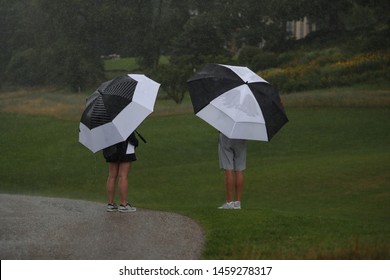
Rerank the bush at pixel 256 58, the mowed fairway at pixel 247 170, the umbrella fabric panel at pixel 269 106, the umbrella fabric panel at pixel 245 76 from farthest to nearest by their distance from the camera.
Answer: the bush at pixel 256 58
the mowed fairway at pixel 247 170
the umbrella fabric panel at pixel 245 76
the umbrella fabric panel at pixel 269 106

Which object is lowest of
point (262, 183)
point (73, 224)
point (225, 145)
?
point (262, 183)

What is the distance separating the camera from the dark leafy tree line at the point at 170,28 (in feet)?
65.6

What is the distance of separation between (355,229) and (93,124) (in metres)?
3.49

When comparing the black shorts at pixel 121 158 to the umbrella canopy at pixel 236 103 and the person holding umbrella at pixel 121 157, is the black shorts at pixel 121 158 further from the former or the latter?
the umbrella canopy at pixel 236 103

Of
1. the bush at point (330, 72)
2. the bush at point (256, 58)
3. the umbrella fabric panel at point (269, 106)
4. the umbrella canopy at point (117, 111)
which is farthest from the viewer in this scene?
the bush at point (256, 58)

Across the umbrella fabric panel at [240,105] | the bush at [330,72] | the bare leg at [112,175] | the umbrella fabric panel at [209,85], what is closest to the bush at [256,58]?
the bush at [330,72]

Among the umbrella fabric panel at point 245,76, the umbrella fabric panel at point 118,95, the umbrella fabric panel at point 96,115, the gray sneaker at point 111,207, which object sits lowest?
the gray sneaker at point 111,207

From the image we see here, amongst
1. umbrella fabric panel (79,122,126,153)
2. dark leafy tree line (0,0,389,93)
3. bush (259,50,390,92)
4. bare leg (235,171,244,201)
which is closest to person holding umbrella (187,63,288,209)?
bare leg (235,171,244,201)

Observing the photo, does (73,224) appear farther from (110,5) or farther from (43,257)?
(110,5)

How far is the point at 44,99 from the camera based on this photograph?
21078 mm

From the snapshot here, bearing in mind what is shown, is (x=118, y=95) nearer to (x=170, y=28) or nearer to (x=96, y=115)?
(x=96, y=115)

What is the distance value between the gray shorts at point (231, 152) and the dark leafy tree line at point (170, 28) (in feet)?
29.9

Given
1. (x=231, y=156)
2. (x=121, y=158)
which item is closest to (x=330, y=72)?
(x=231, y=156)
